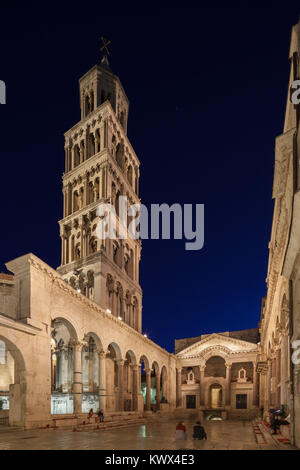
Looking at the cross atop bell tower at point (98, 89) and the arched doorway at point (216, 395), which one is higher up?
the cross atop bell tower at point (98, 89)

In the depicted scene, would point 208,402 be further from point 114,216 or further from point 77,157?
point 77,157

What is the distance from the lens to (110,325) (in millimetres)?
30984

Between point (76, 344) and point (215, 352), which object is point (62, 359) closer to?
point (76, 344)

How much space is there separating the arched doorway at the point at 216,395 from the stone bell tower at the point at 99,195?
1902cm

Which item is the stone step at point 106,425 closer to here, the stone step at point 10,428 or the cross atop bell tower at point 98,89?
the stone step at point 10,428

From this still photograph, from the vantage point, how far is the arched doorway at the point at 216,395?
57.8 m

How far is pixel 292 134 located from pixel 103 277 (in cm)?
2725

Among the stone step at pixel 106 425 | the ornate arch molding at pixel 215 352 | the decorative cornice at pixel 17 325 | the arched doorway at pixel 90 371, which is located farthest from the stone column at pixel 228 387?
the decorative cornice at pixel 17 325

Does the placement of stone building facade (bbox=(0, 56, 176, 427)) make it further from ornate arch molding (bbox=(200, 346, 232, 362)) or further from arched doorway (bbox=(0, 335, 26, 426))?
ornate arch molding (bbox=(200, 346, 232, 362))

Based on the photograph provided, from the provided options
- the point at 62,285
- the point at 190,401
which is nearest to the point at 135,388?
the point at 62,285

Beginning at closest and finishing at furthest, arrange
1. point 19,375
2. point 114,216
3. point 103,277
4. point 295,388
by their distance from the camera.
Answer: point 295,388 → point 19,375 → point 103,277 → point 114,216

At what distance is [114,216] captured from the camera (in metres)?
42.5

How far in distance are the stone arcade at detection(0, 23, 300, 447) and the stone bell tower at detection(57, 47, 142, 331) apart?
0.42 ft
